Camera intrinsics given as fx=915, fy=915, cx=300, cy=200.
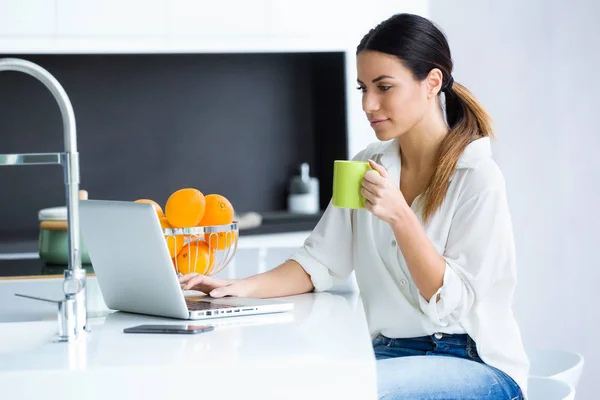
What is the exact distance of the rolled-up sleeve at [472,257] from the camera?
179 centimetres

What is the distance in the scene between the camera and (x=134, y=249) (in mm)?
1524

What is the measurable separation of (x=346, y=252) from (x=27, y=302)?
70cm

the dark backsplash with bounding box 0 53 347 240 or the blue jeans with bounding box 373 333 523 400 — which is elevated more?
the dark backsplash with bounding box 0 53 347 240

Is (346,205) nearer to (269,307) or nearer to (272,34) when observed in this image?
(269,307)

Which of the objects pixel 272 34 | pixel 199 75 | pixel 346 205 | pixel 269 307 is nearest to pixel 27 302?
pixel 269 307

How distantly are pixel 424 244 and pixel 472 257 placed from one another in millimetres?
136

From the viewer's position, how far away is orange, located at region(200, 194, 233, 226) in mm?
1764

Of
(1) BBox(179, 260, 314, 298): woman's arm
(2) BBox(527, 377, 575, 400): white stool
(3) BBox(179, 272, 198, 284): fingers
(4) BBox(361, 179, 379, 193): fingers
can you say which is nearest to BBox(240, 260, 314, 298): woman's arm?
(1) BBox(179, 260, 314, 298): woman's arm

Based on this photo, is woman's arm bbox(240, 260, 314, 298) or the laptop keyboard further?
woman's arm bbox(240, 260, 314, 298)

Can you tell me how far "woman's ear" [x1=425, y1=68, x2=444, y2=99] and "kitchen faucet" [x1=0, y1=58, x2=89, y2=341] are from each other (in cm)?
89

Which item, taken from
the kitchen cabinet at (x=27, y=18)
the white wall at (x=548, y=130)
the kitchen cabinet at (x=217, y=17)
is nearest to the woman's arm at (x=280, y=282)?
the kitchen cabinet at (x=217, y=17)

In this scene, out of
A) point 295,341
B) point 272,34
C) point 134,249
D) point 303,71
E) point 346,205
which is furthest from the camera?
point 303,71

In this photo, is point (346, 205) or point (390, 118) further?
point (390, 118)

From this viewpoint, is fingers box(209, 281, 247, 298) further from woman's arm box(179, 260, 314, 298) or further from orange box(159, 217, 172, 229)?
orange box(159, 217, 172, 229)
